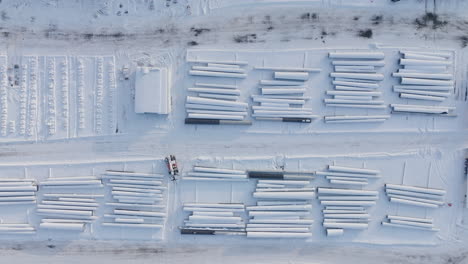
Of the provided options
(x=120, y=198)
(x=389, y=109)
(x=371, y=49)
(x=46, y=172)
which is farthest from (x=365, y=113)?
(x=46, y=172)

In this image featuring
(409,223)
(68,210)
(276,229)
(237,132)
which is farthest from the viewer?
(237,132)

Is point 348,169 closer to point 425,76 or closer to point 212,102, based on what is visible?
point 425,76

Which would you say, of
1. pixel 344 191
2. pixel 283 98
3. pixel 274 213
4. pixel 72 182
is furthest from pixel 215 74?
pixel 72 182

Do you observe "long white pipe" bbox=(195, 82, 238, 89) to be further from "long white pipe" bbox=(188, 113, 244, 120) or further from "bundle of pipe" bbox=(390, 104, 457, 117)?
"bundle of pipe" bbox=(390, 104, 457, 117)

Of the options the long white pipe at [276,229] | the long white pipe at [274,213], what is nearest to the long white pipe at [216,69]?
the long white pipe at [274,213]

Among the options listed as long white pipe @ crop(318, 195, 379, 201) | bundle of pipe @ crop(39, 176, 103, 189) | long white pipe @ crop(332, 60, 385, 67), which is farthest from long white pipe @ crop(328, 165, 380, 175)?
bundle of pipe @ crop(39, 176, 103, 189)

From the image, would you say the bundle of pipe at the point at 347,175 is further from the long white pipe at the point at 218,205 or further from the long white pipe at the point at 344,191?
the long white pipe at the point at 218,205

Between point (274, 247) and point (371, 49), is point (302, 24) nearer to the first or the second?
point (371, 49)
